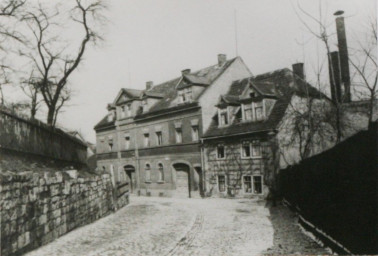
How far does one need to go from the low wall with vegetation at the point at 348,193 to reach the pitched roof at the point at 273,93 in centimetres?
1193

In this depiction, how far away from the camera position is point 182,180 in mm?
31984

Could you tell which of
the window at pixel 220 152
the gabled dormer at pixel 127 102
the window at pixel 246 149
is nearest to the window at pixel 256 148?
the window at pixel 246 149

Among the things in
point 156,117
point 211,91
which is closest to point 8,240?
point 211,91

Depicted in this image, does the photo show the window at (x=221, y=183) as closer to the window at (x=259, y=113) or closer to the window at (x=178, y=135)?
the window at (x=259, y=113)

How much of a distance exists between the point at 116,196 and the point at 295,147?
12771mm

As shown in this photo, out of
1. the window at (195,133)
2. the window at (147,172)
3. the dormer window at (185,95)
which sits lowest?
the window at (147,172)

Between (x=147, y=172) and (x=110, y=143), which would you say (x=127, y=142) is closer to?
(x=110, y=143)

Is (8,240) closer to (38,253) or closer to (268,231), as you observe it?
(38,253)

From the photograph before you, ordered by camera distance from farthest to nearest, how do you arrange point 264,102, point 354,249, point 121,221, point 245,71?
point 245,71
point 264,102
point 121,221
point 354,249

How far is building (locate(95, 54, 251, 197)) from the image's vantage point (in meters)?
30.6

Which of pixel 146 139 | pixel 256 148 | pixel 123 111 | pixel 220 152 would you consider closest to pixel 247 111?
pixel 256 148

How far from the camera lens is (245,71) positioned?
111 ft

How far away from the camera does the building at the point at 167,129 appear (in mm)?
30609

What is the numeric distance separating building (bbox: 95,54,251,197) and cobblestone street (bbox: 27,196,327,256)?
42.3ft
